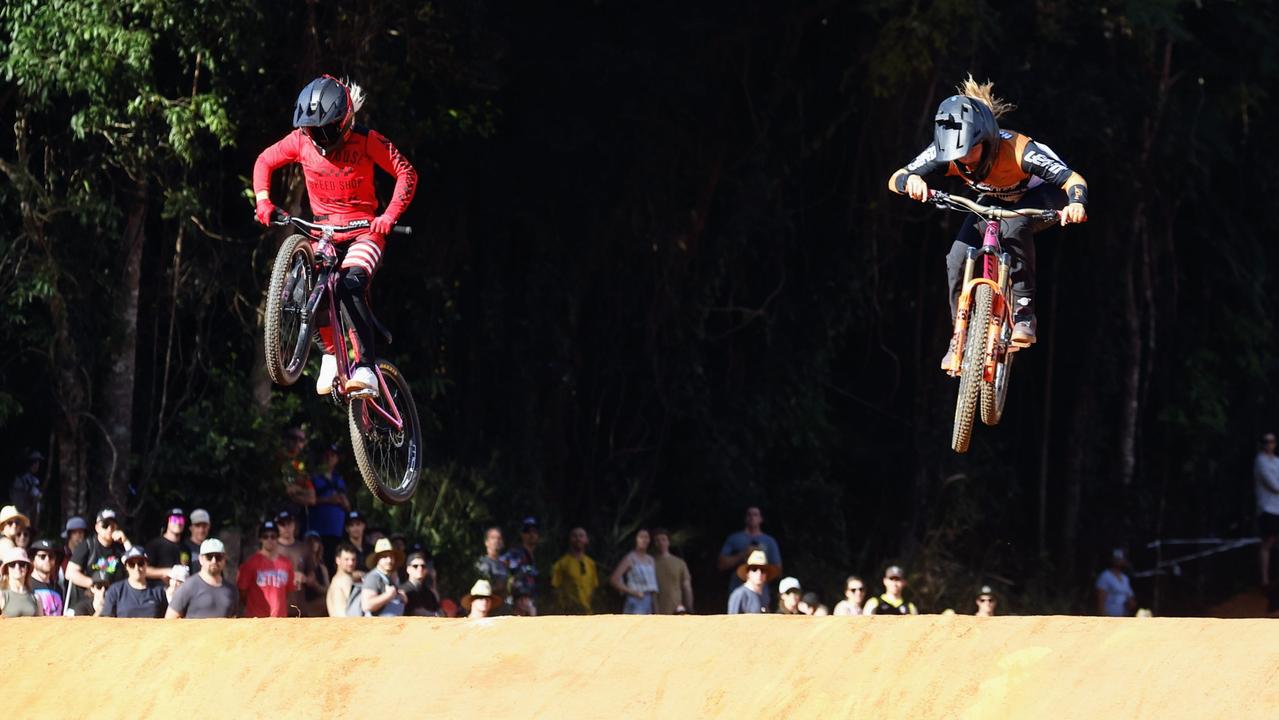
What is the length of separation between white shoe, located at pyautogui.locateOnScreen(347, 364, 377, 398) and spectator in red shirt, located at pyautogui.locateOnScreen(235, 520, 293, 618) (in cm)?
321

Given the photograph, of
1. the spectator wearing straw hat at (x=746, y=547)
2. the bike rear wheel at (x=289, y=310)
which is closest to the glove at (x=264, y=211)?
the bike rear wheel at (x=289, y=310)

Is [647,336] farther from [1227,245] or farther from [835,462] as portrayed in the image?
[1227,245]

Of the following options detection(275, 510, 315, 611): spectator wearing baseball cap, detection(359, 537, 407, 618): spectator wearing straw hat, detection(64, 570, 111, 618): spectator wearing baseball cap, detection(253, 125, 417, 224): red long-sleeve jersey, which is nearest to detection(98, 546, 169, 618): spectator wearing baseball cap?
detection(64, 570, 111, 618): spectator wearing baseball cap

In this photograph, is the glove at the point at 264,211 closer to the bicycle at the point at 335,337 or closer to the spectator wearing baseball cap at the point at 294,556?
the bicycle at the point at 335,337

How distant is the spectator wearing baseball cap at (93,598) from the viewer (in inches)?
576

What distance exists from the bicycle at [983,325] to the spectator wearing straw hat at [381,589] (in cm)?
463

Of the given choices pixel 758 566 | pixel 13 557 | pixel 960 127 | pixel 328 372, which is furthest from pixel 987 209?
pixel 13 557

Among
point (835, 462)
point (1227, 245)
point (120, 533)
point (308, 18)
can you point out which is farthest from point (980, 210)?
point (1227, 245)

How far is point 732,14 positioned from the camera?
2188 cm

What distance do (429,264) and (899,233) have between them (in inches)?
251

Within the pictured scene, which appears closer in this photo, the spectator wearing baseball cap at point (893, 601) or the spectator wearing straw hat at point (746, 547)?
the spectator wearing baseball cap at point (893, 601)

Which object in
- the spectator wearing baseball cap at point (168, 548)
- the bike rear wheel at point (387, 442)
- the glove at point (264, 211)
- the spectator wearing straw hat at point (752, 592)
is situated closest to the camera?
the glove at point (264, 211)

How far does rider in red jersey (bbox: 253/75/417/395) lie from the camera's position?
11.8m

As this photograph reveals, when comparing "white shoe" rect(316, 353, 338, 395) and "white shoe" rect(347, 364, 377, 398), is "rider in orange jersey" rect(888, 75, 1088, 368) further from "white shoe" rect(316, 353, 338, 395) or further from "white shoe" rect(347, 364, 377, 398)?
"white shoe" rect(316, 353, 338, 395)
